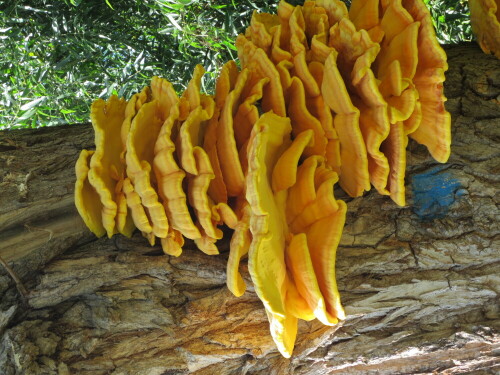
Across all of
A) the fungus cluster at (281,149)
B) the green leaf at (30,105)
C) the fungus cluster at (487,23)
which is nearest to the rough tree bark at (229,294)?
the fungus cluster at (281,149)

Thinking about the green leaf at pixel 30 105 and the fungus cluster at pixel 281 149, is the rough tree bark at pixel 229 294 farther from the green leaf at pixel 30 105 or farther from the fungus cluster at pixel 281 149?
the green leaf at pixel 30 105

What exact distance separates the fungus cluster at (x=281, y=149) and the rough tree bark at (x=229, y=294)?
127 mm

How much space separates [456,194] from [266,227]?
677 mm

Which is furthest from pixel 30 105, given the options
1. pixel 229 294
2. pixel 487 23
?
pixel 487 23

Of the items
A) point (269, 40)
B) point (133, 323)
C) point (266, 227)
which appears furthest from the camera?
point (269, 40)

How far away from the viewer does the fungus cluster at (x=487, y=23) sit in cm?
145

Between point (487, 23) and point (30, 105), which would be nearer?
point (487, 23)

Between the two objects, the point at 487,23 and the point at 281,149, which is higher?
the point at 487,23

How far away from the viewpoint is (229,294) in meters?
1.25

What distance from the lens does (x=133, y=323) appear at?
3.96 feet

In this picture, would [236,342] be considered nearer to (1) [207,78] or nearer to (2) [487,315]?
(2) [487,315]

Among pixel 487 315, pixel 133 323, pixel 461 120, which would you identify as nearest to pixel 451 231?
pixel 487 315

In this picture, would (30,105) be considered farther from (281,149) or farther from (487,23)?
(487,23)

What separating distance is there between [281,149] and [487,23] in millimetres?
863
